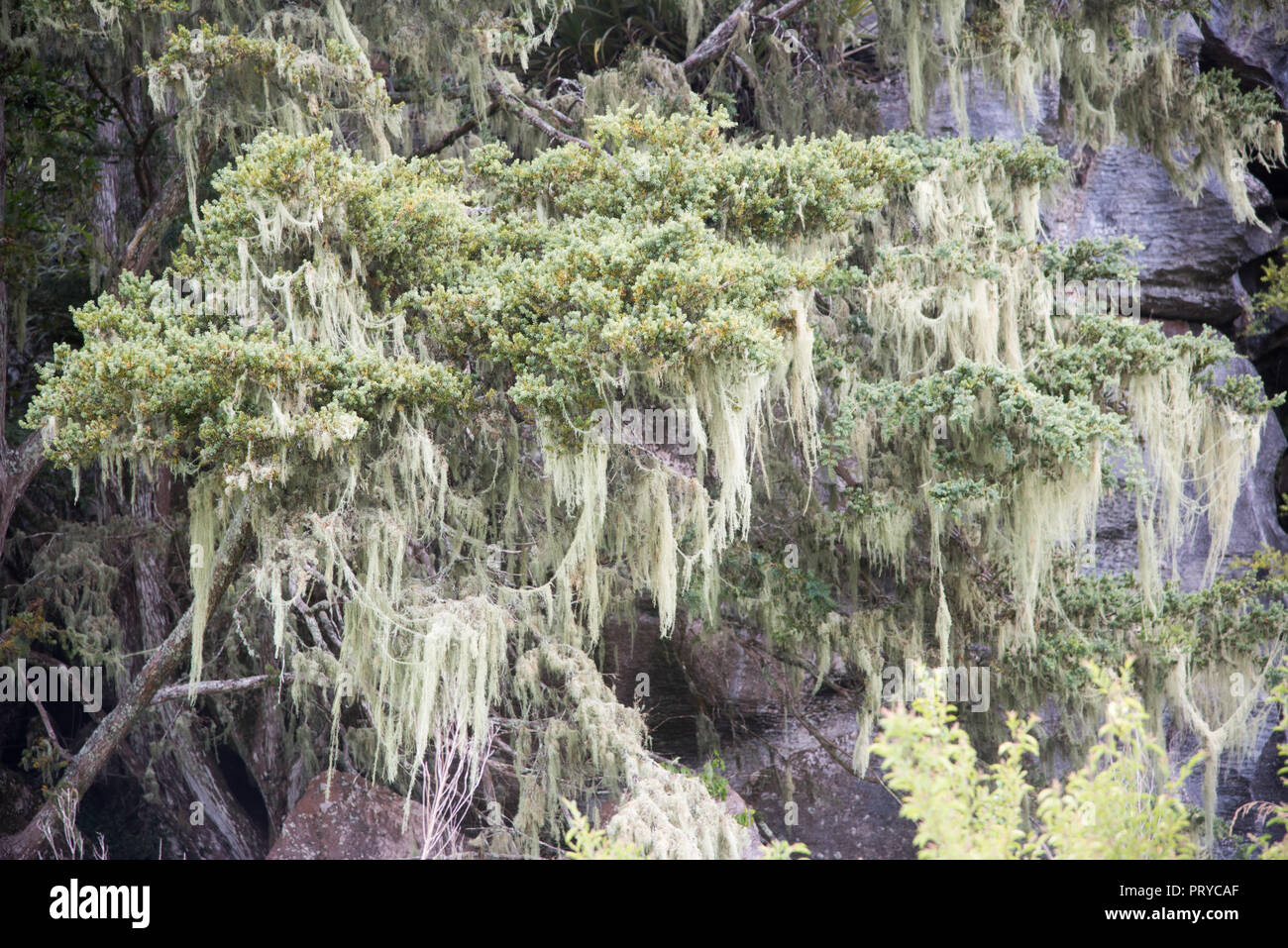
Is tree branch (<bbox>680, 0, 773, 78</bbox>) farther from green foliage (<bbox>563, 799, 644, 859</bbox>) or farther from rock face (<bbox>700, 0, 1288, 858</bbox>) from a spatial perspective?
green foliage (<bbox>563, 799, 644, 859</bbox>)

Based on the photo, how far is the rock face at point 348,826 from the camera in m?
7.46

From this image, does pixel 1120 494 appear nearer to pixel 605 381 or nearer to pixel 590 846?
pixel 605 381

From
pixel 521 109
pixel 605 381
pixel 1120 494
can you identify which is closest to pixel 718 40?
pixel 521 109

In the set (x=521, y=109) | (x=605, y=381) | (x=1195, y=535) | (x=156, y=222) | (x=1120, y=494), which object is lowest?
(x=1195, y=535)

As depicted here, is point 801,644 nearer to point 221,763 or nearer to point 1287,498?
point 1287,498

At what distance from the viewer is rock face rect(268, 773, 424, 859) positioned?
746 centimetres

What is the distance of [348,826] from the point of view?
7586 millimetres

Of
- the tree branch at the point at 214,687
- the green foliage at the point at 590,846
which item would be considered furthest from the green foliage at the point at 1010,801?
the tree branch at the point at 214,687

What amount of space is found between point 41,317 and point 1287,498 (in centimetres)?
1156

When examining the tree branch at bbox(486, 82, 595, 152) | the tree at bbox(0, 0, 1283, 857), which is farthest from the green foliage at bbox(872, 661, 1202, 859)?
the tree branch at bbox(486, 82, 595, 152)

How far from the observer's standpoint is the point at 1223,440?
6.38 metres

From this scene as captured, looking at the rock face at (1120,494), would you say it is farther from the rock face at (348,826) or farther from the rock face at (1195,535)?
the rock face at (348,826)

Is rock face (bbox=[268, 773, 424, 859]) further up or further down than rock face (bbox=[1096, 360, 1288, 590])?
further down

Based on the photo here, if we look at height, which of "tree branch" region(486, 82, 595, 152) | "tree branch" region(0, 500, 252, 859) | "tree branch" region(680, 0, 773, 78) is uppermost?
"tree branch" region(680, 0, 773, 78)
